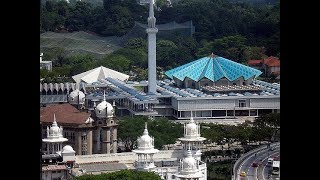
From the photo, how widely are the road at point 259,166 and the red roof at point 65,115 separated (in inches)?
104

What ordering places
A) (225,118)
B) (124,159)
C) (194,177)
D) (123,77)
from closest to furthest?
(194,177) → (124,159) → (225,118) → (123,77)

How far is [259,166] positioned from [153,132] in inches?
95.5

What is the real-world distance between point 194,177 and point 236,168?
7.30 ft

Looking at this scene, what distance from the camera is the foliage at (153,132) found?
13867mm

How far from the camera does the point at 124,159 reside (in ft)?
39.2

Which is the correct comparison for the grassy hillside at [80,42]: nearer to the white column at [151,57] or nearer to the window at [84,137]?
the white column at [151,57]

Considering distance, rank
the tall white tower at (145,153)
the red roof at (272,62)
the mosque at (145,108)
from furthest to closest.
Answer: the red roof at (272,62) < the mosque at (145,108) < the tall white tower at (145,153)

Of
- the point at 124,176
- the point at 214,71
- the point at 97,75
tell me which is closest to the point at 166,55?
the point at 97,75

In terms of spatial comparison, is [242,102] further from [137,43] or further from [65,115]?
[137,43]

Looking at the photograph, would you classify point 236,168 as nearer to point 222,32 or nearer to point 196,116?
point 196,116

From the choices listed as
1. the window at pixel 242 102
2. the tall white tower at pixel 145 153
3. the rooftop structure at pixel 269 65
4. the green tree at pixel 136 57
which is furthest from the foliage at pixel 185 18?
the tall white tower at pixel 145 153

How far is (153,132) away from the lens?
46.2ft
